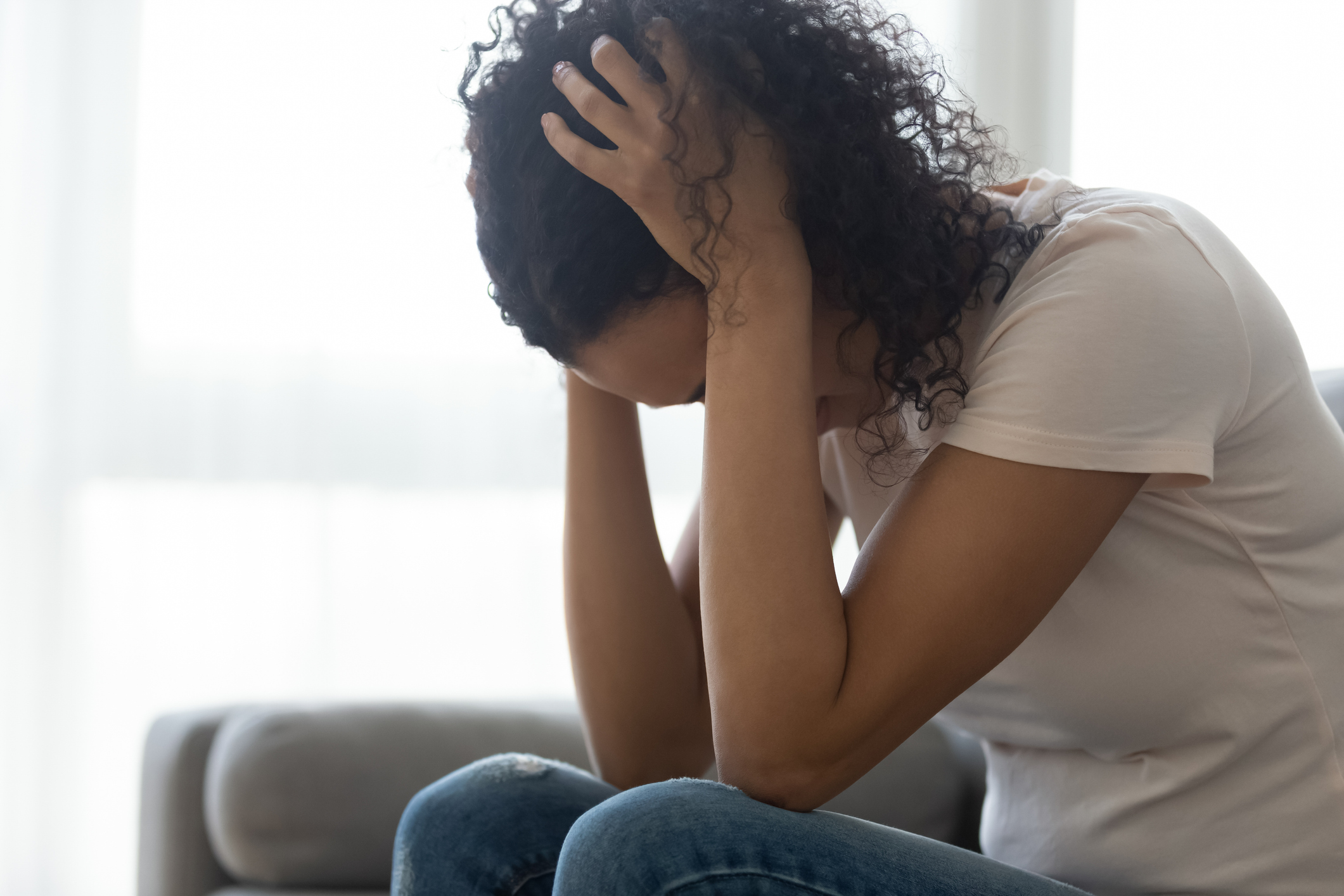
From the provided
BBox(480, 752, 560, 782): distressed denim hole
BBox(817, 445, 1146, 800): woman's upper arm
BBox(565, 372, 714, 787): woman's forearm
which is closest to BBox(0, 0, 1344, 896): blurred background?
BBox(565, 372, 714, 787): woman's forearm

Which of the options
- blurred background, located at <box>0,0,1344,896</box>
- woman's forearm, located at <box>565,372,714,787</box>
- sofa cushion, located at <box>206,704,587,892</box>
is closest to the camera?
woman's forearm, located at <box>565,372,714,787</box>

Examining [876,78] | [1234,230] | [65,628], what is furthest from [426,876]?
[1234,230]

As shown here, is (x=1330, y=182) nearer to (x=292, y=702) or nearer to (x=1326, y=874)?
(x=1326, y=874)

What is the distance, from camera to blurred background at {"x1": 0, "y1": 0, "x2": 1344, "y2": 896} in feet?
5.98

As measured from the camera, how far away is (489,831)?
71 cm

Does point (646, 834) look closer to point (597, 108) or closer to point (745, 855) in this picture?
point (745, 855)

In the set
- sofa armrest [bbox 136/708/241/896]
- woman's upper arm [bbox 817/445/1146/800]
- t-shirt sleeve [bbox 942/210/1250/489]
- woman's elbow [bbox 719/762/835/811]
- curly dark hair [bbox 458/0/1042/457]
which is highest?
curly dark hair [bbox 458/0/1042/457]

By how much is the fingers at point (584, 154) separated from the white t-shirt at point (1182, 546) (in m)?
0.25

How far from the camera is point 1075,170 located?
2.09m

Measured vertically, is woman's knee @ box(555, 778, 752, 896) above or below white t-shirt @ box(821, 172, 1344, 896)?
below

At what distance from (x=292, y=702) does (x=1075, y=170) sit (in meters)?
1.76

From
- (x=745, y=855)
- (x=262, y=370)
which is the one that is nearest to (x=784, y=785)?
(x=745, y=855)

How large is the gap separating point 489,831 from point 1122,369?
0.50 meters

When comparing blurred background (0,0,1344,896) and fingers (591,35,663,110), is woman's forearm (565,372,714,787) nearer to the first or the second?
fingers (591,35,663,110)
